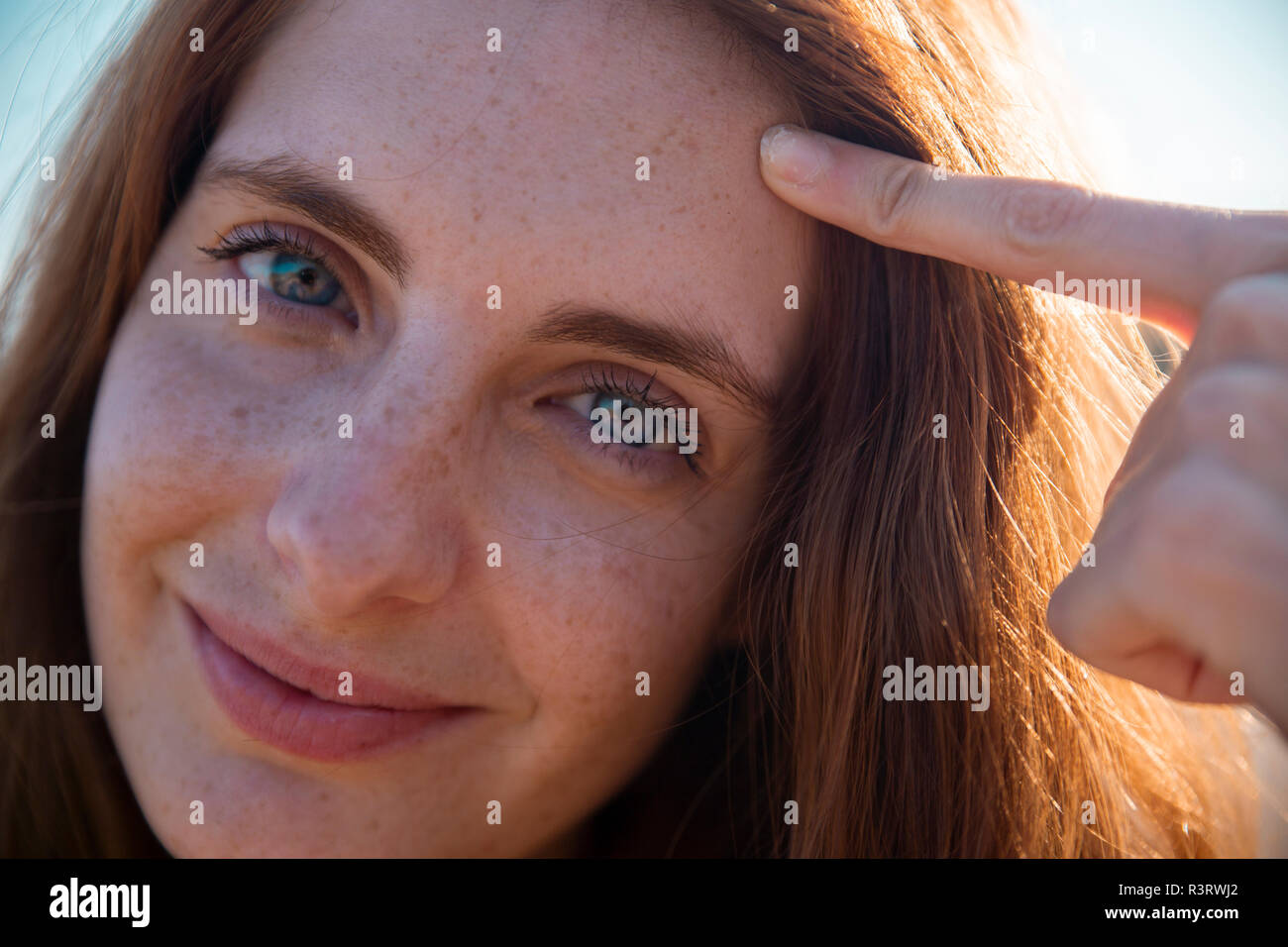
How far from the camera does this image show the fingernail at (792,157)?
1.71 metres

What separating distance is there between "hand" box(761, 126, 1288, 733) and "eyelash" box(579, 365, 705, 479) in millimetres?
605

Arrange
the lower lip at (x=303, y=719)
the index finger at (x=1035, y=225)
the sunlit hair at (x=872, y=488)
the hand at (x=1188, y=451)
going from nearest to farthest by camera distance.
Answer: the hand at (x=1188, y=451) < the index finger at (x=1035, y=225) < the lower lip at (x=303, y=719) < the sunlit hair at (x=872, y=488)

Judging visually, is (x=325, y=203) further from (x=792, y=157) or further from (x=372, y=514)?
(x=792, y=157)

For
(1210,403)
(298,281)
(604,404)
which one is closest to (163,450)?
(298,281)

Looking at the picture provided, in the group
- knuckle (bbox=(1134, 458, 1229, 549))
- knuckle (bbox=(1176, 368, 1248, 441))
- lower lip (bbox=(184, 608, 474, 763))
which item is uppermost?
knuckle (bbox=(1176, 368, 1248, 441))

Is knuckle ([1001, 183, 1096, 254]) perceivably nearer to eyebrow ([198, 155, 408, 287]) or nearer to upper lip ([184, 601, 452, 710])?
eyebrow ([198, 155, 408, 287])

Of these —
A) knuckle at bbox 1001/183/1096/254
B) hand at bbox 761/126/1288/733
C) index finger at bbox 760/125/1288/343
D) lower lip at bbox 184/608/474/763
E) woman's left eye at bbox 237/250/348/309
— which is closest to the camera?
hand at bbox 761/126/1288/733

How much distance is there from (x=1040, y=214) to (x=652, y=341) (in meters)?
0.68

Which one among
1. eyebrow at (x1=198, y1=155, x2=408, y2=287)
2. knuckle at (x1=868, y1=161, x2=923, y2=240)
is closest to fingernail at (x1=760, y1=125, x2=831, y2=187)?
knuckle at (x1=868, y1=161, x2=923, y2=240)

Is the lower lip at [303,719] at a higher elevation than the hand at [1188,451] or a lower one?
lower

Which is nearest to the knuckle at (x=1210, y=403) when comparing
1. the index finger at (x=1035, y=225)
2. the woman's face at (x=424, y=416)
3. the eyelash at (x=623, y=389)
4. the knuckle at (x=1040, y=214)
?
the index finger at (x=1035, y=225)

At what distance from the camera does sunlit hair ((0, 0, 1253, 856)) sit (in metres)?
1.85

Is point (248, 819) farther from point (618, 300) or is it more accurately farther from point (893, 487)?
point (893, 487)

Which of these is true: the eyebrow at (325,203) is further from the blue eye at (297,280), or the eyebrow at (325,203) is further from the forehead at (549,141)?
the blue eye at (297,280)
